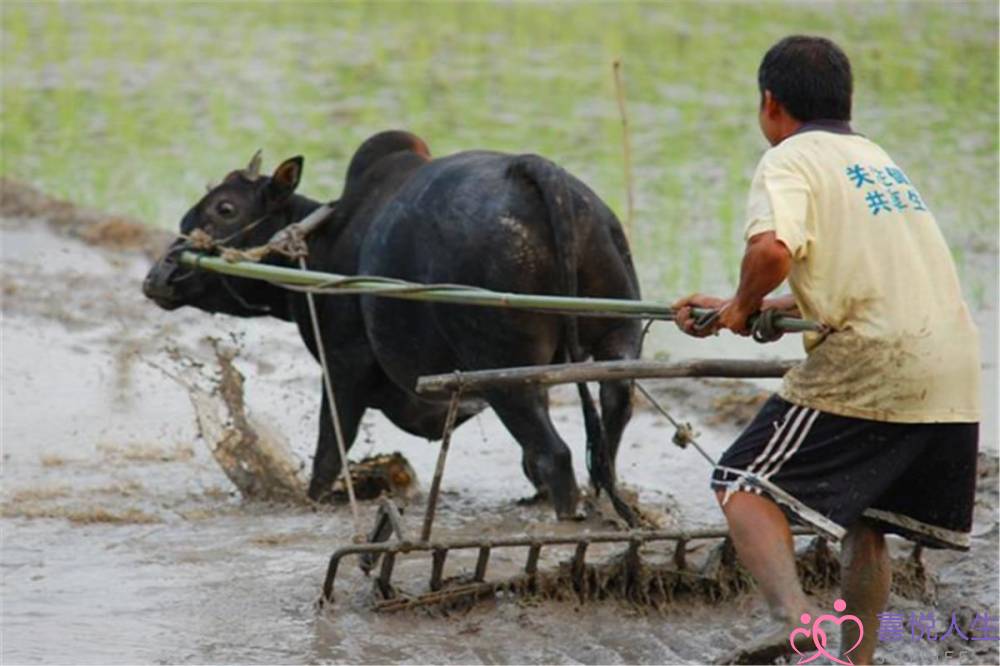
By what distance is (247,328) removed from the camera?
9.94 metres

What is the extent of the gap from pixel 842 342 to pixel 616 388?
204cm

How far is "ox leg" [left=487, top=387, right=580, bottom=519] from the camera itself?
248 inches

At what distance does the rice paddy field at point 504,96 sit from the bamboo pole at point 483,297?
161 inches

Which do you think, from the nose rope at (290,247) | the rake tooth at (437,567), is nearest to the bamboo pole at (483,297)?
the nose rope at (290,247)

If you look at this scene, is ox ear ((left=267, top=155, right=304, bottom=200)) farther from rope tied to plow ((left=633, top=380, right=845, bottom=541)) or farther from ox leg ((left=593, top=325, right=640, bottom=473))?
rope tied to plow ((left=633, top=380, right=845, bottom=541))

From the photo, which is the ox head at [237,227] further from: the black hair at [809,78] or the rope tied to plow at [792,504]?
the rope tied to plow at [792,504]

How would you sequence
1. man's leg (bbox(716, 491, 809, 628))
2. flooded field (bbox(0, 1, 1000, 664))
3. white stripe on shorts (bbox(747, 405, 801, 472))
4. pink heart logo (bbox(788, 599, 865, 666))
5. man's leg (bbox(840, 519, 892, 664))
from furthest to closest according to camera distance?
flooded field (bbox(0, 1, 1000, 664)) → man's leg (bbox(840, 519, 892, 664)) → white stripe on shorts (bbox(747, 405, 801, 472)) → man's leg (bbox(716, 491, 809, 628)) → pink heart logo (bbox(788, 599, 865, 666))

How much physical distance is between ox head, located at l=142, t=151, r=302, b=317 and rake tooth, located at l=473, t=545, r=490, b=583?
7.65ft

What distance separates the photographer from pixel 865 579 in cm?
469

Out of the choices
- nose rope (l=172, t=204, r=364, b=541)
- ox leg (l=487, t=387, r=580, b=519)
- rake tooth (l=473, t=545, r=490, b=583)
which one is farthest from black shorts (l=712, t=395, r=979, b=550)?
nose rope (l=172, t=204, r=364, b=541)

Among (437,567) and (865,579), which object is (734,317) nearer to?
(865,579)

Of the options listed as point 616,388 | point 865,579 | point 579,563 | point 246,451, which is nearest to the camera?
point 865,579

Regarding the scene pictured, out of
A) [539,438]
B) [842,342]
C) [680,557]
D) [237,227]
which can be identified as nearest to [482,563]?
[680,557]

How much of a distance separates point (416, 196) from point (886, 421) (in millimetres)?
2525
